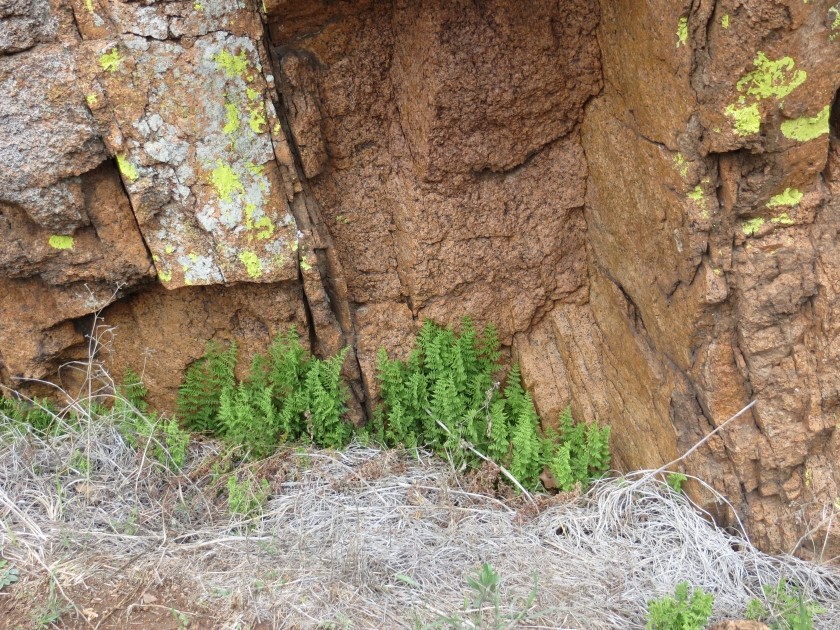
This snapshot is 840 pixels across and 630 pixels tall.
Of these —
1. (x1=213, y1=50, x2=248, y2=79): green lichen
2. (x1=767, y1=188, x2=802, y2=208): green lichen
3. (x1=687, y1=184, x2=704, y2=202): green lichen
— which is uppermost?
(x1=213, y1=50, x2=248, y2=79): green lichen

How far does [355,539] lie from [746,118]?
2.00 metres

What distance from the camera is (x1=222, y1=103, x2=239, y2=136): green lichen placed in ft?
10.4

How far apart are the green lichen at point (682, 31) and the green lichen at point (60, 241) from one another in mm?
2540

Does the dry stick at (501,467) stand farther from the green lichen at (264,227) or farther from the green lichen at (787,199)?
the green lichen at (787,199)

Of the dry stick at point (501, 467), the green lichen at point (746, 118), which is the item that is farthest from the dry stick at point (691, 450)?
the green lichen at point (746, 118)

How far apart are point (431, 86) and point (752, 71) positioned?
4.15ft

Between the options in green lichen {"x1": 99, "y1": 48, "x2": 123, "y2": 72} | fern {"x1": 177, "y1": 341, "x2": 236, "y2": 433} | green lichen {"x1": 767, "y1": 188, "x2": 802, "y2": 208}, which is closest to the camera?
green lichen {"x1": 767, "y1": 188, "x2": 802, "y2": 208}

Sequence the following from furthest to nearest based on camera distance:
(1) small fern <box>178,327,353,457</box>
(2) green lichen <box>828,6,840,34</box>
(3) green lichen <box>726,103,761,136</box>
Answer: (1) small fern <box>178,327,353,457</box>
(3) green lichen <box>726,103,761,136</box>
(2) green lichen <box>828,6,840,34</box>

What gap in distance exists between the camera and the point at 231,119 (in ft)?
10.4

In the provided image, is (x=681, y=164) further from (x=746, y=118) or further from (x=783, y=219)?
(x=783, y=219)

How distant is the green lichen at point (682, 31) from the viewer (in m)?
2.50

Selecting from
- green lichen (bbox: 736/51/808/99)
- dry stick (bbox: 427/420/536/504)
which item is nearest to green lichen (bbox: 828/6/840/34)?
green lichen (bbox: 736/51/808/99)

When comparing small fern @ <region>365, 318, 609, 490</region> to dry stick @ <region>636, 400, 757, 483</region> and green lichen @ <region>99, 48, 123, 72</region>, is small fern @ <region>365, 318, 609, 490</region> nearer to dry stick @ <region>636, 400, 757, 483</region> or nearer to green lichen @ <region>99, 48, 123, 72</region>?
dry stick @ <region>636, 400, 757, 483</region>

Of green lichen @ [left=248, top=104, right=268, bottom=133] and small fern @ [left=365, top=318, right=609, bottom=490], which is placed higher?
green lichen @ [left=248, top=104, right=268, bottom=133]
